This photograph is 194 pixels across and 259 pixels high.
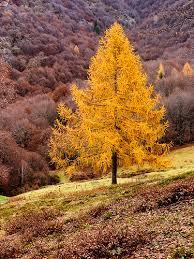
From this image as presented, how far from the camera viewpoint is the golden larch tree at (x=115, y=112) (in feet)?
90.8

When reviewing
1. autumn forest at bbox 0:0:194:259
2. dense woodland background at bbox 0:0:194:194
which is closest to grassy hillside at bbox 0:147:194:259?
autumn forest at bbox 0:0:194:259

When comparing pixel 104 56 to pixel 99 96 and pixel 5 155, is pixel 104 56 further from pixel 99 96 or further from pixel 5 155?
pixel 5 155

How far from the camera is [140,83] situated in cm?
2820

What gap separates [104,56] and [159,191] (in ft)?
39.7

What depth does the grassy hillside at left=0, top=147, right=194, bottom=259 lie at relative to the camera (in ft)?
44.1

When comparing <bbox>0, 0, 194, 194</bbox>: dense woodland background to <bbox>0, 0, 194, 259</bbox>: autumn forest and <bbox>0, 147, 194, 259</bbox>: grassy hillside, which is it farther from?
<bbox>0, 147, 194, 259</bbox>: grassy hillside

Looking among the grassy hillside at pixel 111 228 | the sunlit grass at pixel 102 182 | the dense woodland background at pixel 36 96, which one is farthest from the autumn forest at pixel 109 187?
the dense woodland background at pixel 36 96

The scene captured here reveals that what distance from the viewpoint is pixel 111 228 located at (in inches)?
616

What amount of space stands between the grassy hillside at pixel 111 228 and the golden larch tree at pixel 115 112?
363 cm

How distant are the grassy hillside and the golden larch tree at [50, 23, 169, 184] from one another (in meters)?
3.63

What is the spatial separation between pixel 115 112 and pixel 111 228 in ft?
43.1

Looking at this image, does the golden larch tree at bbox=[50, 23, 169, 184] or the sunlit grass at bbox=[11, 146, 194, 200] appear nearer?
the golden larch tree at bbox=[50, 23, 169, 184]

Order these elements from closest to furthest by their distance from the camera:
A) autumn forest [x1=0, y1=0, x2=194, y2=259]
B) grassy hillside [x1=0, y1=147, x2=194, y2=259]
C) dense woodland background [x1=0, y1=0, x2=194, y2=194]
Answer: grassy hillside [x1=0, y1=147, x2=194, y2=259], autumn forest [x1=0, y1=0, x2=194, y2=259], dense woodland background [x1=0, y1=0, x2=194, y2=194]

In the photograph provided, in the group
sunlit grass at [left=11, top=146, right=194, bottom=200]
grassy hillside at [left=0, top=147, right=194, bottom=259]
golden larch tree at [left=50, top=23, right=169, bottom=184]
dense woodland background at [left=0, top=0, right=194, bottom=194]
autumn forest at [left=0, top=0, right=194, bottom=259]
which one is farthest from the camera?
dense woodland background at [left=0, top=0, right=194, bottom=194]
